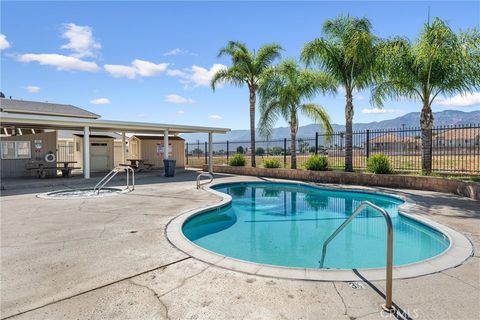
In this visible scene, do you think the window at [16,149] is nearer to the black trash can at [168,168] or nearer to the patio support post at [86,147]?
the patio support post at [86,147]

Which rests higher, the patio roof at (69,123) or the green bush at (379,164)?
the patio roof at (69,123)

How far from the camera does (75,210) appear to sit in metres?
7.33

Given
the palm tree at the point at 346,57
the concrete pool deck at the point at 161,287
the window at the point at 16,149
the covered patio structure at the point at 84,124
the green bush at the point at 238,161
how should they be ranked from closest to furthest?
the concrete pool deck at the point at 161,287
the covered patio structure at the point at 84,124
the palm tree at the point at 346,57
the window at the point at 16,149
the green bush at the point at 238,161

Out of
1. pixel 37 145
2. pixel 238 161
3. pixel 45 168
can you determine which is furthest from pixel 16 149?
pixel 238 161

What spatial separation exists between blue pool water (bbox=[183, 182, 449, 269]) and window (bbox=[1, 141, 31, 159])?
12.4 metres

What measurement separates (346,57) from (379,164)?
15.8 ft

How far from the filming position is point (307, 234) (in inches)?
265

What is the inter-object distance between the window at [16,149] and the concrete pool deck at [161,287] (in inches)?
474

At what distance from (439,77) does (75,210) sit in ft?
43.4

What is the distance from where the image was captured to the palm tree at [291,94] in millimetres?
14742

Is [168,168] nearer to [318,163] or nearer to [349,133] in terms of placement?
[318,163]

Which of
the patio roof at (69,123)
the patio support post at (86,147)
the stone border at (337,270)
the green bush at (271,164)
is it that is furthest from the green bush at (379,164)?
the patio support post at (86,147)

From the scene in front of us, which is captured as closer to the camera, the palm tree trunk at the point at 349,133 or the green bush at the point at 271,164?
the palm tree trunk at the point at 349,133

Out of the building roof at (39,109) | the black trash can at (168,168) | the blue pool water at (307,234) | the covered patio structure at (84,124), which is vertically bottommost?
the blue pool water at (307,234)
